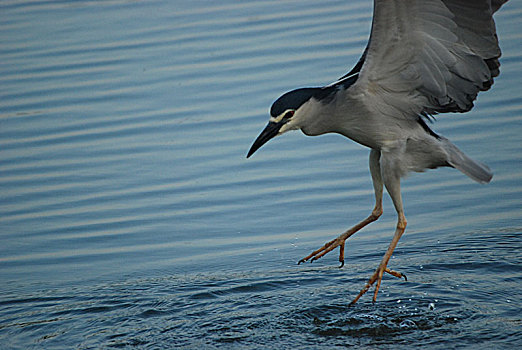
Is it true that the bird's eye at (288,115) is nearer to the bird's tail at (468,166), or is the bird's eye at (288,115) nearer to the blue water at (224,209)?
the bird's tail at (468,166)

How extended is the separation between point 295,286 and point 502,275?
135 centimetres

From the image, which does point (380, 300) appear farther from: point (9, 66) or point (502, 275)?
point (9, 66)

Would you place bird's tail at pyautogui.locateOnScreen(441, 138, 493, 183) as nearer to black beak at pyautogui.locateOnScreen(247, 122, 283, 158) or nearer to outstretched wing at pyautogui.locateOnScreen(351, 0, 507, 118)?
outstretched wing at pyautogui.locateOnScreen(351, 0, 507, 118)

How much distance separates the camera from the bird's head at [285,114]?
18.6ft

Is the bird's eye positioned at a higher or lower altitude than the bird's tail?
higher

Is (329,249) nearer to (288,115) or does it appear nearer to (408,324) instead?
(408,324)

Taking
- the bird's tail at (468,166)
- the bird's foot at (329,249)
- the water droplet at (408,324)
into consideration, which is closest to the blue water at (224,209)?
the water droplet at (408,324)

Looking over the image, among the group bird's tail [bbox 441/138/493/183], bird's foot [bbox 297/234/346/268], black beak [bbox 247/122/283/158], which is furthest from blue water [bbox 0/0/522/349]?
black beak [bbox 247/122/283/158]

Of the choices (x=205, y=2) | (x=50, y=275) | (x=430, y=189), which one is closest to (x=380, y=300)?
(x=430, y=189)

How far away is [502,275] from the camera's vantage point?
632cm

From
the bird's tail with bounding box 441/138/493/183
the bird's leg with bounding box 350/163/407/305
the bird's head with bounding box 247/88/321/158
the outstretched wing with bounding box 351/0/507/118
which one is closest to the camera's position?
the outstretched wing with bounding box 351/0/507/118

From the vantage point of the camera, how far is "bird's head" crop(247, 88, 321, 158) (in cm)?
568

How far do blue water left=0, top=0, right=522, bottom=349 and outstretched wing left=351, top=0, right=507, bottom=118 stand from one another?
122 centimetres

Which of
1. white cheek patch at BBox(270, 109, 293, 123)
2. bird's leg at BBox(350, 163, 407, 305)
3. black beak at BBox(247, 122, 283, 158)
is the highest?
white cheek patch at BBox(270, 109, 293, 123)
